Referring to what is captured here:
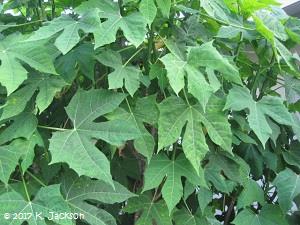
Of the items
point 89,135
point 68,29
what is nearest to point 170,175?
point 89,135

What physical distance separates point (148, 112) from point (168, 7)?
277 millimetres

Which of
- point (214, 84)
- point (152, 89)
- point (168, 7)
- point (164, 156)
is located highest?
point (168, 7)

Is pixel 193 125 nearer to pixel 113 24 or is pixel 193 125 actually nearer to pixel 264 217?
pixel 113 24

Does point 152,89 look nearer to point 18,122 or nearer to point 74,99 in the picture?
point 74,99

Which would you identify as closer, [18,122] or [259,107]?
[18,122]

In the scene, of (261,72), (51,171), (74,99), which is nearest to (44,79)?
(74,99)

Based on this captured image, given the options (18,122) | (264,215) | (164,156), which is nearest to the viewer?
(18,122)

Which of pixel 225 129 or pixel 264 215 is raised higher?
pixel 225 129

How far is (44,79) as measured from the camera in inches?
45.4

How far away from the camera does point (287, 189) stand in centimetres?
136

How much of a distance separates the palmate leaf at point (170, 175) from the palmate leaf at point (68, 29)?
Result: 1.26 ft

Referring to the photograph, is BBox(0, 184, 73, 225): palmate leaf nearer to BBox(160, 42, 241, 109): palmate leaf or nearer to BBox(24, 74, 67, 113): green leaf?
BBox(24, 74, 67, 113): green leaf

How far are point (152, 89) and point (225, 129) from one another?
10.8 inches

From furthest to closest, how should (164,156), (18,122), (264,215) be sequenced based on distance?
(264,215) < (164,156) < (18,122)
